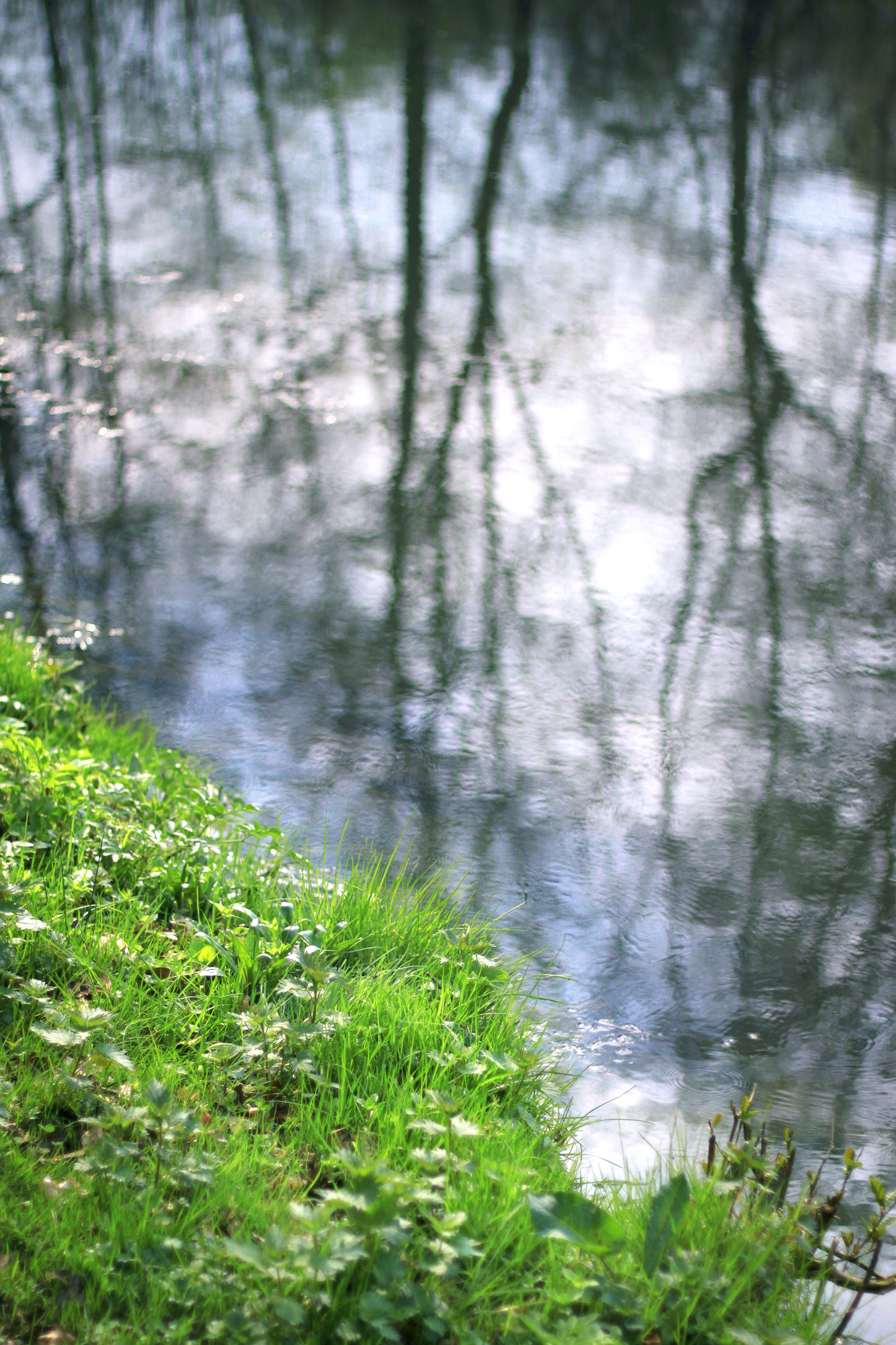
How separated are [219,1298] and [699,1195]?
2.78ft

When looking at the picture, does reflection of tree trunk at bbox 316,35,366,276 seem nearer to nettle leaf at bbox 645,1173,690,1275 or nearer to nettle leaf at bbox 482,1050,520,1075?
nettle leaf at bbox 482,1050,520,1075

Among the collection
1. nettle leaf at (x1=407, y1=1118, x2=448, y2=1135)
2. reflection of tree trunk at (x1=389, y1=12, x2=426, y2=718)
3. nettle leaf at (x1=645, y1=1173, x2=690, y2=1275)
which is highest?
reflection of tree trunk at (x1=389, y1=12, x2=426, y2=718)

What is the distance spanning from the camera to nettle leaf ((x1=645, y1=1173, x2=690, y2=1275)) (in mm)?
1919

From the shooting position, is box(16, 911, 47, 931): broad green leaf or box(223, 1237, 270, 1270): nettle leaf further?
box(16, 911, 47, 931): broad green leaf

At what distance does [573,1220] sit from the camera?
184 centimetres

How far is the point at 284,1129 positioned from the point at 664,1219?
759 mm

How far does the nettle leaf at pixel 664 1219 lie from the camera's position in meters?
1.92

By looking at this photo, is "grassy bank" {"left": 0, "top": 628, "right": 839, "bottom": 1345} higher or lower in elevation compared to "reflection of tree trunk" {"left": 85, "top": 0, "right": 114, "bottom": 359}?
lower

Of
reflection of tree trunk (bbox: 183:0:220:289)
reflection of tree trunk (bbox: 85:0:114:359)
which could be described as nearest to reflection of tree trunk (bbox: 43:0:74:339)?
reflection of tree trunk (bbox: 85:0:114:359)

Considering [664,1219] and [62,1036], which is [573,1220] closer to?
[664,1219]

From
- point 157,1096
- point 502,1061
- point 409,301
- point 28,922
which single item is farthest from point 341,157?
point 157,1096

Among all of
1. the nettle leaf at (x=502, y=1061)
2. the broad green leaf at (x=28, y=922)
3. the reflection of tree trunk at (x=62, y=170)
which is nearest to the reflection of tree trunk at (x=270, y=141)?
the reflection of tree trunk at (x=62, y=170)

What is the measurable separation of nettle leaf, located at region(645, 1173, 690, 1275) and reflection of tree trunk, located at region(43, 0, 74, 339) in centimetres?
585

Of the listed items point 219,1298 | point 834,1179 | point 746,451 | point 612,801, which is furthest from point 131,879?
point 746,451
